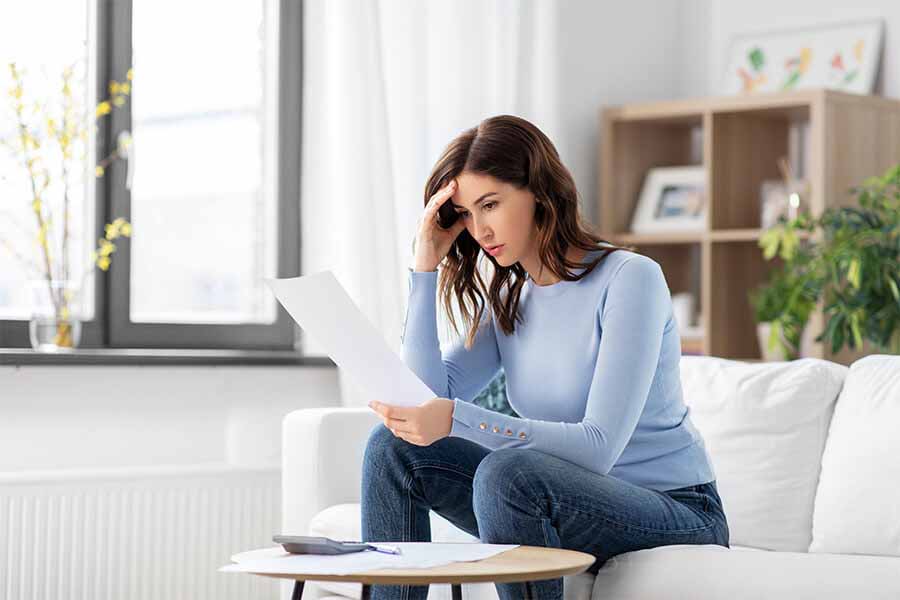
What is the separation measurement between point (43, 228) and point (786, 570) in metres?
1.93

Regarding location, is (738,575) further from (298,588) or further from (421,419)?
(298,588)

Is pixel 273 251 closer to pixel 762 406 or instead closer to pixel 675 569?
pixel 762 406

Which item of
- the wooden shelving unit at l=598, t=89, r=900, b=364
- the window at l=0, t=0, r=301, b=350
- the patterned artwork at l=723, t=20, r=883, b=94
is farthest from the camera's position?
the patterned artwork at l=723, t=20, r=883, b=94

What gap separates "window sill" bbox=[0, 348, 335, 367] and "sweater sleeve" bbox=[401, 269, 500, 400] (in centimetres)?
107

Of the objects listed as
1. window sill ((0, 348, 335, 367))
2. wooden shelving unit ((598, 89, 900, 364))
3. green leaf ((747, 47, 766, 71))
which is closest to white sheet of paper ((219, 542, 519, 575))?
window sill ((0, 348, 335, 367))

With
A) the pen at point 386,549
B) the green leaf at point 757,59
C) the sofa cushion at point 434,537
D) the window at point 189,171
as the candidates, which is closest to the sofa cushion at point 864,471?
the sofa cushion at point 434,537

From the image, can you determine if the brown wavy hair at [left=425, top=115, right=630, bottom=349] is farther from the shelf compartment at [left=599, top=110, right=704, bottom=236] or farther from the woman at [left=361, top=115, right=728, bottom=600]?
the shelf compartment at [left=599, top=110, right=704, bottom=236]

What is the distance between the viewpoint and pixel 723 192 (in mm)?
3930

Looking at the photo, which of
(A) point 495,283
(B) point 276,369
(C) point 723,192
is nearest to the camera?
(A) point 495,283

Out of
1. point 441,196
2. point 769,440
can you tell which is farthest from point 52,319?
point 769,440

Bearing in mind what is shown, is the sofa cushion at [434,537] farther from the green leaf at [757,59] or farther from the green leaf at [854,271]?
the green leaf at [757,59]

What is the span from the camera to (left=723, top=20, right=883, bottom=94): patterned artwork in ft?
12.8

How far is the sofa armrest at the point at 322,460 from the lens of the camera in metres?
2.66

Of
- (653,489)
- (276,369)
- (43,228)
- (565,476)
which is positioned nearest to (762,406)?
(653,489)
